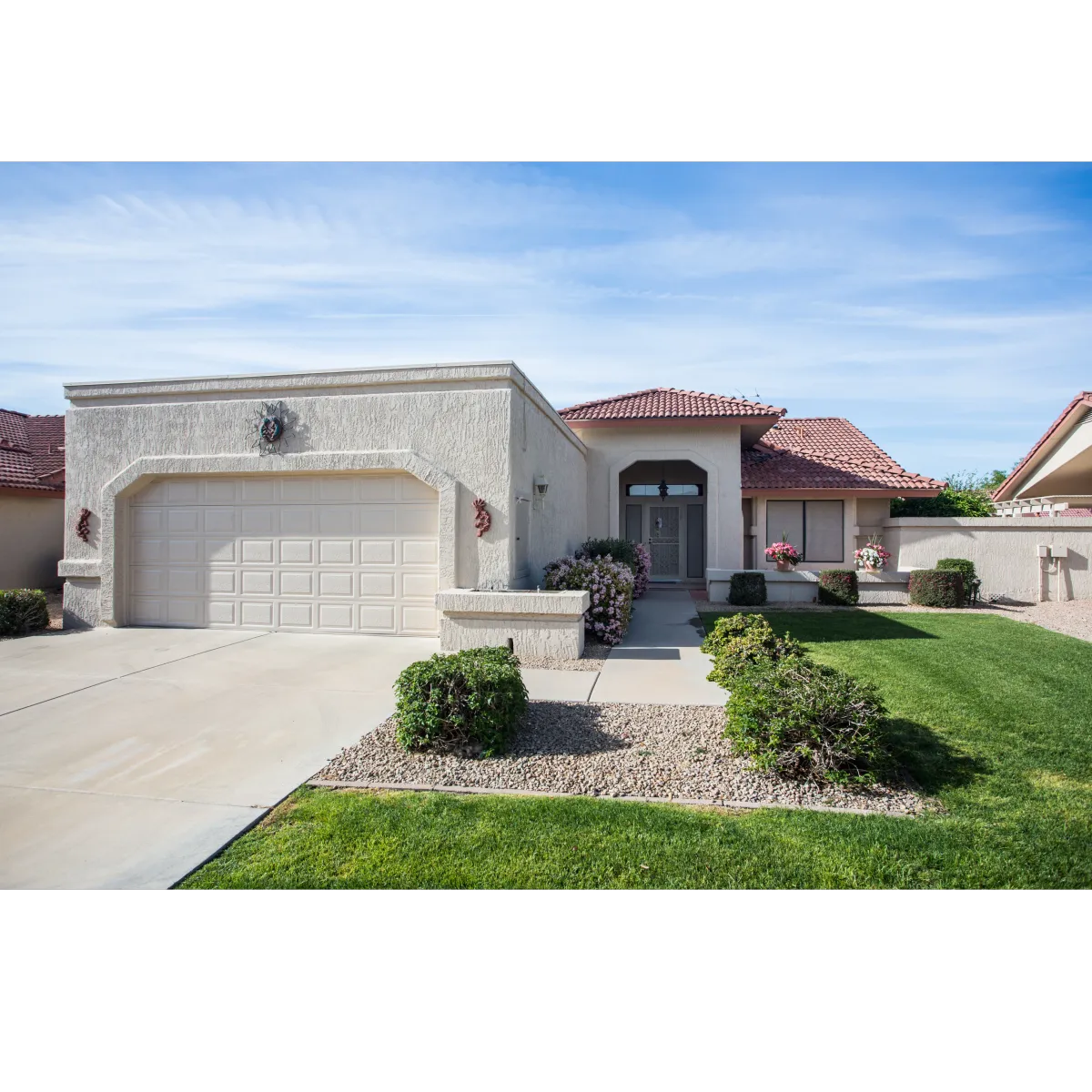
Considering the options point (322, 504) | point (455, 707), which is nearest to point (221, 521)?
point (322, 504)

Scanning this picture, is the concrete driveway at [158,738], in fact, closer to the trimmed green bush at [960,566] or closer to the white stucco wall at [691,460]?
the white stucco wall at [691,460]

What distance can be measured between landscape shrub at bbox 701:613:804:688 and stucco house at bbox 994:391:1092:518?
1307 cm

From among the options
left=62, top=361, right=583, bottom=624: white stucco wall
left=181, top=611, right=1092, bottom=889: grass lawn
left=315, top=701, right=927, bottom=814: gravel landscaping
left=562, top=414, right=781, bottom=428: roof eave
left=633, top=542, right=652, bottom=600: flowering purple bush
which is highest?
left=562, top=414, right=781, bottom=428: roof eave

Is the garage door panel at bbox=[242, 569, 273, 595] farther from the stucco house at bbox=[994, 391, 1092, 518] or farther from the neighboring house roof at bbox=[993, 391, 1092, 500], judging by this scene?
the neighboring house roof at bbox=[993, 391, 1092, 500]

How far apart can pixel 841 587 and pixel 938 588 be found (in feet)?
6.25

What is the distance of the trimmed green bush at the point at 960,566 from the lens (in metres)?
14.5

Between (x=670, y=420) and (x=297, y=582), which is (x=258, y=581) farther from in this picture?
(x=670, y=420)

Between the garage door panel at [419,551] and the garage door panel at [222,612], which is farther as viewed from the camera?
the garage door panel at [222,612]

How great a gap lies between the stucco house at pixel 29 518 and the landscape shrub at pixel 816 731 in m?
16.6

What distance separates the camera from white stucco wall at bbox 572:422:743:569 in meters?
15.7

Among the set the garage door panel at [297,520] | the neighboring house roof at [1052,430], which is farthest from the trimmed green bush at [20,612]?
the neighboring house roof at [1052,430]

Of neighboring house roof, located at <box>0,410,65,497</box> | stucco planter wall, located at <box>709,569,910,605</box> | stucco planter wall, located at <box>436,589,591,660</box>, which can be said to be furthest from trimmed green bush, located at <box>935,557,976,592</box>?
neighboring house roof, located at <box>0,410,65,497</box>

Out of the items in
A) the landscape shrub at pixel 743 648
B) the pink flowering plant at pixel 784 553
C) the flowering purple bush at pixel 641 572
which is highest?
the pink flowering plant at pixel 784 553
